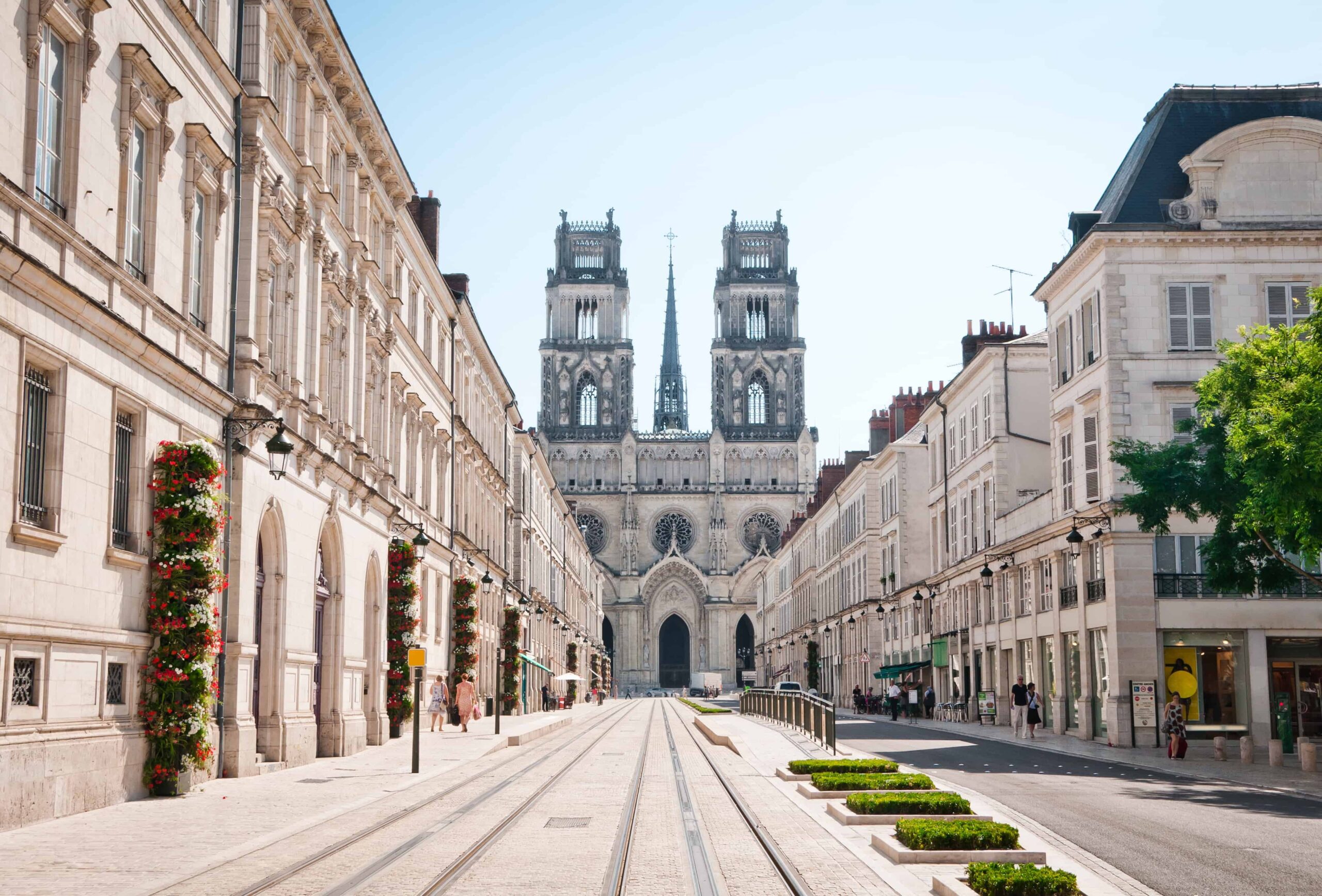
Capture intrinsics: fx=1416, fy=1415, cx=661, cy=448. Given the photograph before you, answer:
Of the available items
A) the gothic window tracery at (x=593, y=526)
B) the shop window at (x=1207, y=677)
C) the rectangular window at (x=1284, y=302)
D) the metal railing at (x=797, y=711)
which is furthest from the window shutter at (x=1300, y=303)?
the gothic window tracery at (x=593, y=526)

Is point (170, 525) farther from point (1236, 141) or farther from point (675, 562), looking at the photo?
point (675, 562)

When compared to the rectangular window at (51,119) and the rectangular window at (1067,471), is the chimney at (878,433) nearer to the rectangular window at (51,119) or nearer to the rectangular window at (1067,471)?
the rectangular window at (1067,471)

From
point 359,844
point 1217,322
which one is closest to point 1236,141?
point 1217,322

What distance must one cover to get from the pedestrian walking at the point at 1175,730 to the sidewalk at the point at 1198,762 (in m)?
0.20

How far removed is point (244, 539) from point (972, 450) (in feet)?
113

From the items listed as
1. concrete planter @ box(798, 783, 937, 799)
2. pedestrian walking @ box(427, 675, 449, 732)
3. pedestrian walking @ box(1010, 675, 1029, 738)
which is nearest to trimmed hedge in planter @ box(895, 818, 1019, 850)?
concrete planter @ box(798, 783, 937, 799)

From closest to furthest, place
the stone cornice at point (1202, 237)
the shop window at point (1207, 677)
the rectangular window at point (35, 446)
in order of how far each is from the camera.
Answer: the rectangular window at point (35, 446), the shop window at point (1207, 677), the stone cornice at point (1202, 237)

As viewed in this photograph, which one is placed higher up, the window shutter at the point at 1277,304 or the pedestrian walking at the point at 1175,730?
the window shutter at the point at 1277,304

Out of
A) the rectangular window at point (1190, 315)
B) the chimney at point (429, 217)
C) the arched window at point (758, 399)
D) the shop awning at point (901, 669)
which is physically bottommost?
the shop awning at point (901, 669)

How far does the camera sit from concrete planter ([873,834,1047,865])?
488 inches

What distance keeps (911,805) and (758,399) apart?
5081 inches

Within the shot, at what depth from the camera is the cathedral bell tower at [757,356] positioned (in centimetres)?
14188

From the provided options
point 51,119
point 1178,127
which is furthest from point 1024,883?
point 1178,127

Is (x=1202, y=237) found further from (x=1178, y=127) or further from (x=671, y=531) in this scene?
(x=671, y=531)
